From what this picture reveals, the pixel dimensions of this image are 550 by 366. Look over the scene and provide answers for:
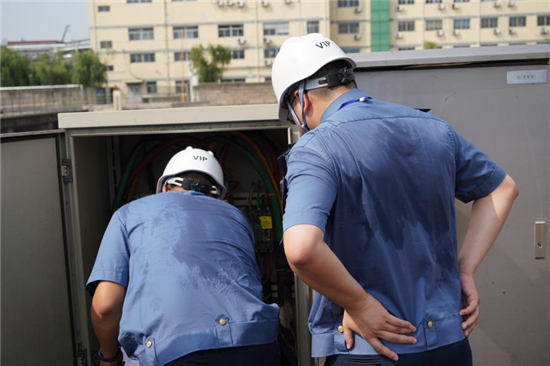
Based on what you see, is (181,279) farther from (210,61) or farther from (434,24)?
(434,24)

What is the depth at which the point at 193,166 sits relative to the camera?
290cm

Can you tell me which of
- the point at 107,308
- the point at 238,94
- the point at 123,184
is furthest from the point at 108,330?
the point at 238,94

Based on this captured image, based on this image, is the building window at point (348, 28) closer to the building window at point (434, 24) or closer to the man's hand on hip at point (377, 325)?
the building window at point (434, 24)

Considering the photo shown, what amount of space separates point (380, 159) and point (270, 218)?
2395 mm

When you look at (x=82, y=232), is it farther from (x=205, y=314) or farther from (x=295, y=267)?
(x=295, y=267)

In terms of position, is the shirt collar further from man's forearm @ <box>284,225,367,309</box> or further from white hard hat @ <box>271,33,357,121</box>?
man's forearm @ <box>284,225,367,309</box>

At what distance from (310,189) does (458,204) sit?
1421 millimetres

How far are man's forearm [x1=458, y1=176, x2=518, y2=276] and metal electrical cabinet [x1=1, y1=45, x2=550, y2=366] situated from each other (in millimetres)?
870

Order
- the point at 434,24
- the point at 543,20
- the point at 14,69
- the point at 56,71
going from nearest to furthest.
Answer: the point at 14,69
the point at 56,71
the point at 543,20
the point at 434,24

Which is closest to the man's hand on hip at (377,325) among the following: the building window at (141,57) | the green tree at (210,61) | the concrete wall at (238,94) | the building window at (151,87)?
the concrete wall at (238,94)

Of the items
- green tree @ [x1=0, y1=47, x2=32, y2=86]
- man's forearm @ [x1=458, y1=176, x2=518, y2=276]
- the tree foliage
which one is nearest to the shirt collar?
man's forearm @ [x1=458, y1=176, x2=518, y2=276]

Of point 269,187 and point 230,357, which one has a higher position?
point 269,187

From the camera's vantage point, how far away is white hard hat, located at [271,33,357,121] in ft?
6.49

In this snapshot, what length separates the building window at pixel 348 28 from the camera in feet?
173
